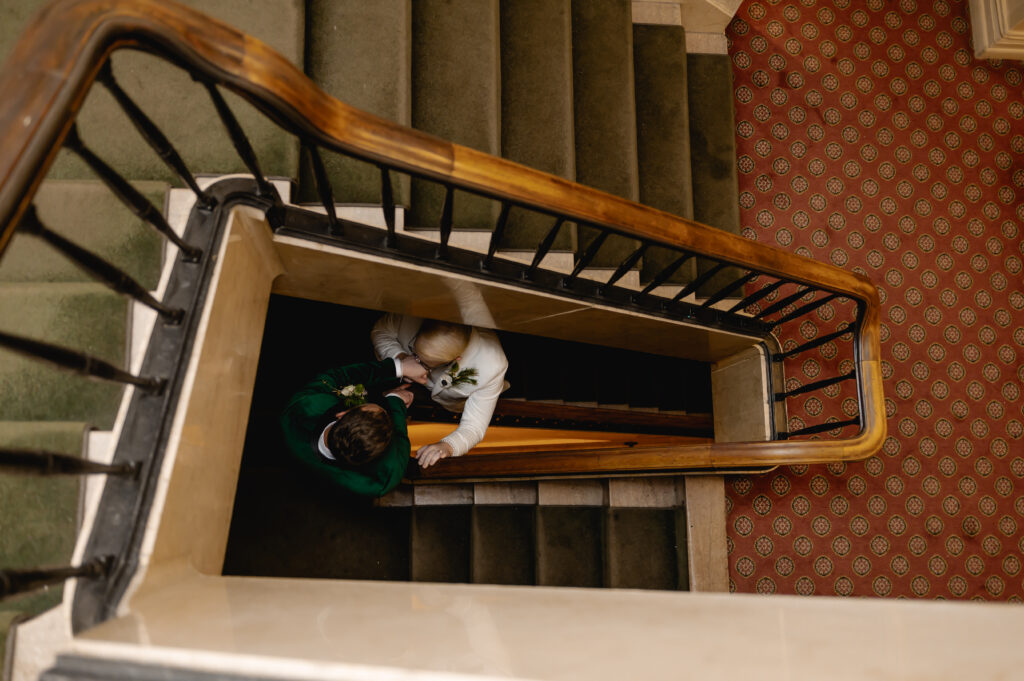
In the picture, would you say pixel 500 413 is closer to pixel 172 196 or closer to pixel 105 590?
pixel 172 196

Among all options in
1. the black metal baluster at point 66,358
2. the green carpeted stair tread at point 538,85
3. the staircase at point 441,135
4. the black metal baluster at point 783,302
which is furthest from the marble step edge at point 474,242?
the black metal baluster at point 66,358

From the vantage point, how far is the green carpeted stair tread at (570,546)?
3.20 meters

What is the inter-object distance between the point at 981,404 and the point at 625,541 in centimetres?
188

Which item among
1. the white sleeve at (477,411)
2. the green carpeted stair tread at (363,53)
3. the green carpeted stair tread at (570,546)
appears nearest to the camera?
the green carpeted stair tread at (363,53)

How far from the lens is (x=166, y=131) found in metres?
1.76

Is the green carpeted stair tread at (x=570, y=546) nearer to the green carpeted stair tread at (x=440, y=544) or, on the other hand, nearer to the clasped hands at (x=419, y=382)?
the green carpeted stair tread at (x=440, y=544)

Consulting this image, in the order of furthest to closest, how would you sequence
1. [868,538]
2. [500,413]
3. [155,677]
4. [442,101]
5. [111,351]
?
1. [500,413]
2. [868,538]
3. [442,101]
4. [111,351]
5. [155,677]

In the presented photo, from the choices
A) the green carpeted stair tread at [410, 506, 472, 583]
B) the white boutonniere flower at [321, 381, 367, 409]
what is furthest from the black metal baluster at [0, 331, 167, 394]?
the green carpeted stair tread at [410, 506, 472, 583]

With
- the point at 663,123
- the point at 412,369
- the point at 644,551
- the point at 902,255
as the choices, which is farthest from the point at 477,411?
the point at 902,255

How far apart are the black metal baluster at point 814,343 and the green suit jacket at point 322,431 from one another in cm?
Result: 165

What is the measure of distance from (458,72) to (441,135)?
243mm

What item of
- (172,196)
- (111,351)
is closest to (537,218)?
(172,196)

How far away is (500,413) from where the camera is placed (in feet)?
11.3

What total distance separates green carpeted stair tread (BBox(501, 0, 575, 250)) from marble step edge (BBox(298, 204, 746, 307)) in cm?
40
